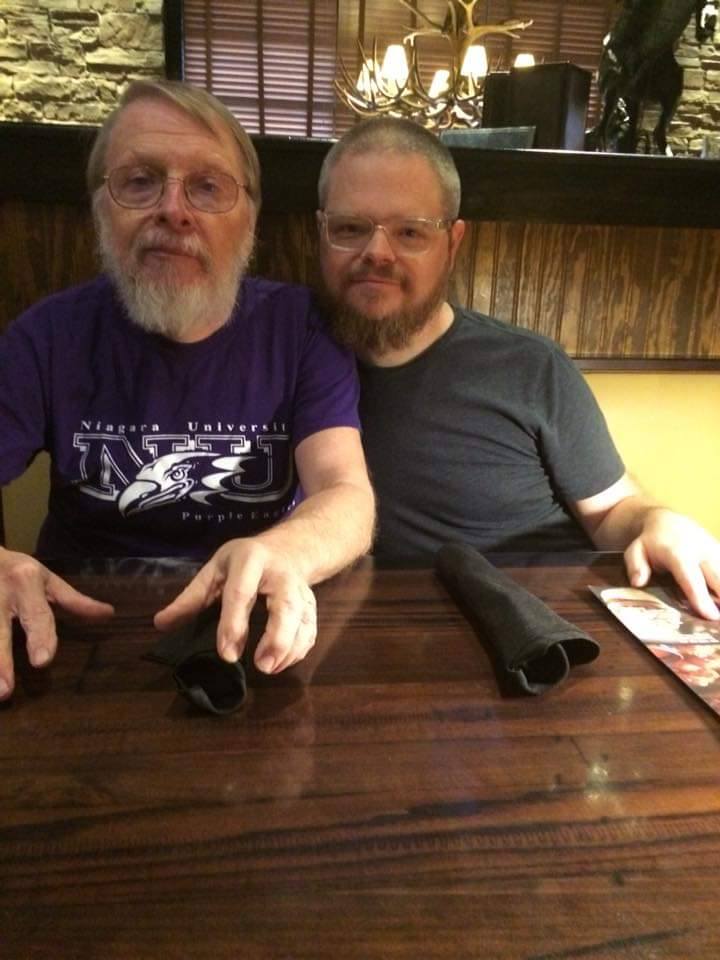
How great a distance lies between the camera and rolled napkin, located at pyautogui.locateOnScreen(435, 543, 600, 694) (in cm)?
74

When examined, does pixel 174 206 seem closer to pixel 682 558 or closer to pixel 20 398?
pixel 20 398

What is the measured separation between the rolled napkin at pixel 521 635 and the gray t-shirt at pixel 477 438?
63 centimetres

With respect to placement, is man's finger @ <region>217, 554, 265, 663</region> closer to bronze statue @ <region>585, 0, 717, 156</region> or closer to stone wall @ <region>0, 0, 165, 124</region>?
bronze statue @ <region>585, 0, 717, 156</region>

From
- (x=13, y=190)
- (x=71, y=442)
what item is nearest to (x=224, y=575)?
(x=71, y=442)

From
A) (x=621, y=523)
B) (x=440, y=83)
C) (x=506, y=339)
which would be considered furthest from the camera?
(x=440, y=83)

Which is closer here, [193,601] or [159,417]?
[193,601]

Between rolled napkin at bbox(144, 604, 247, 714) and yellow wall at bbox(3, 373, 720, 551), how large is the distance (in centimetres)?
149

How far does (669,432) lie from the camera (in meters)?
2.22

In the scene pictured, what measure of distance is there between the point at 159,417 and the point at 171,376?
0.26 ft

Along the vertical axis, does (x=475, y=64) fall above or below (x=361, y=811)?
above

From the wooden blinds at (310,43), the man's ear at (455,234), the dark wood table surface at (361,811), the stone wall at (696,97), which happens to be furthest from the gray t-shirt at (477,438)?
the stone wall at (696,97)

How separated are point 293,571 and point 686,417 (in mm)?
1763

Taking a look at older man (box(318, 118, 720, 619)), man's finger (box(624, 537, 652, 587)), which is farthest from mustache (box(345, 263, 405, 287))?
man's finger (box(624, 537, 652, 587))

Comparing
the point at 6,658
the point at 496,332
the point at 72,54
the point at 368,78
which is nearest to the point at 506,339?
the point at 496,332
